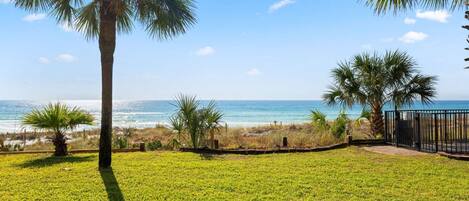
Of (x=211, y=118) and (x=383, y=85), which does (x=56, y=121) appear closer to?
(x=211, y=118)

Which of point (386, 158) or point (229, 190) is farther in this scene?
point (386, 158)

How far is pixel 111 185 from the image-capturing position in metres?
7.19

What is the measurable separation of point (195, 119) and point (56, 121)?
3.83 metres

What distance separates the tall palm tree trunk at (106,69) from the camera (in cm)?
899

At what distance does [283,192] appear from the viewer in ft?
21.6

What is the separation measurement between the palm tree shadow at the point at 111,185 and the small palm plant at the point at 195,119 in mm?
4732

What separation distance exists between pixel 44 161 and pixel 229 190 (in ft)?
18.5

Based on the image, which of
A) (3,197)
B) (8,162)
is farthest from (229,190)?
(8,162)

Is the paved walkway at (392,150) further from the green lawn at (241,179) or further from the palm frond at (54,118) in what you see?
the palm frond at (54,118)

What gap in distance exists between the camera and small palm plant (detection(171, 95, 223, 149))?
1325 cm

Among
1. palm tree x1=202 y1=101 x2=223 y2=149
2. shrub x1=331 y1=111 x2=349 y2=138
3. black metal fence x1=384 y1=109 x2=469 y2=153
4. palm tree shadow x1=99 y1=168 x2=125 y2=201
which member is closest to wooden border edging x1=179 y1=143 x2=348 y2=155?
palm tree x1=202 y1=101 x2=223 y2=149

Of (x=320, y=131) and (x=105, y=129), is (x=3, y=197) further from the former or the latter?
(x=320, y=131)

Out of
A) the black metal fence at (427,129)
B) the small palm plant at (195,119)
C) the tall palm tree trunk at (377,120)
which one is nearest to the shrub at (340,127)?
the tall palm tree trunk at (377,120)

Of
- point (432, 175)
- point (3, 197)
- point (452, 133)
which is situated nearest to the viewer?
point (3, 197)
